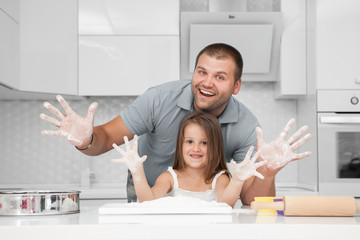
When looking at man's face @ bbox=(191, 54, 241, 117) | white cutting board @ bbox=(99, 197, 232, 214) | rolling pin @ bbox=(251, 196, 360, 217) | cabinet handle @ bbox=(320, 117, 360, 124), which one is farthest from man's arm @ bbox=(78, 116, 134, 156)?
cabinet handle @ bbox=(320, 117, 360, 124)

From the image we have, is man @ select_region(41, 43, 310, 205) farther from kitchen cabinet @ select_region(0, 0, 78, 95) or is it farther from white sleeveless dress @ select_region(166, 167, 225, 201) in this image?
kitchen cabinet @ select_region(0, 0, 78, 95)

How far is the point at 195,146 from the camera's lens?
1711 millimetres

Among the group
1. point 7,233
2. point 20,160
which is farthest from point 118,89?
point 7,233

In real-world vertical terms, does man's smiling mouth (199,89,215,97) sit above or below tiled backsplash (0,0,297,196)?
above

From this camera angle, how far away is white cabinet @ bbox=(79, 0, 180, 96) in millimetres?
2789

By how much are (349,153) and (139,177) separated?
1.70m

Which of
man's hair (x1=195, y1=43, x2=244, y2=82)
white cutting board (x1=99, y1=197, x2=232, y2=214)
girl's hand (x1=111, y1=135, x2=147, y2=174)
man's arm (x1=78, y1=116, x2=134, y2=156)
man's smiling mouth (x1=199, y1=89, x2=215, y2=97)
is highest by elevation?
man's hair (x1=195, y1=43, x2=244, y2=82)

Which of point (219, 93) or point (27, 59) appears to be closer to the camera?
point (219, 93)

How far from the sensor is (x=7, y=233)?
703 mm

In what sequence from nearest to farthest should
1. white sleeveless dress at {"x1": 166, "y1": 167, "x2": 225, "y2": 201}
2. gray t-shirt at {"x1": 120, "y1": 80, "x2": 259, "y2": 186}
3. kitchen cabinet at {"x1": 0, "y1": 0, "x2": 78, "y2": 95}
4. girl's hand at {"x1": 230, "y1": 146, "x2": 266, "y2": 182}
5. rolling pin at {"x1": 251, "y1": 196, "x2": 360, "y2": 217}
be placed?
rolling pin at {"x1": 251, "y1": 196, "x2": 360, "y2": 217}
girl's hand at {"x1": 230, "y1": 146, "x2": 266, "y2": 182}
white sleeveless dress at {"x1": 166, "y1": 167, "x2": 225, "y2": 201}
gray t-shirt at {"x1": 120, "y1": 80, "x2": 259, "y2": 186}
kitchen cabinet at {"x1": 0, "y1": 0, "x2": 78, "y2": 95}

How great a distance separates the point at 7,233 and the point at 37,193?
0.19 meters

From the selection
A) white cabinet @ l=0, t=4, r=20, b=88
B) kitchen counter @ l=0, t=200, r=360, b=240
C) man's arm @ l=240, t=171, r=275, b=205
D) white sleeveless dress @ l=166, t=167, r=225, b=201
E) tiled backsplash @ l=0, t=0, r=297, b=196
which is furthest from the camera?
tiled backsplash @ l=0, t=0, r=297, b=196

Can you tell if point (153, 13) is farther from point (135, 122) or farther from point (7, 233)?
point (7, 233)

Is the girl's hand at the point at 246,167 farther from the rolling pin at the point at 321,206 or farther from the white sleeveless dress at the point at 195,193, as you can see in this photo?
the white sleeveless dress at the point at 195,193
